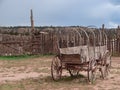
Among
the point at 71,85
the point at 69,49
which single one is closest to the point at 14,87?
the point at 71,85

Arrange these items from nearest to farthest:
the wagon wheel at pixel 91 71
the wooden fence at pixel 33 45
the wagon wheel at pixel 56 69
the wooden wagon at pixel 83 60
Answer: the wooden wagon at pixel 83 60
the wagon wheel at pixel 91 71
the wagon wheel at pixel 56 69
the wooden fence at pixel 33 45

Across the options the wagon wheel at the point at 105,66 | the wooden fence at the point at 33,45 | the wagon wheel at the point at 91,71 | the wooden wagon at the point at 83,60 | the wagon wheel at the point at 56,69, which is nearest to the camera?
the wooden wagon at the point at 83,60

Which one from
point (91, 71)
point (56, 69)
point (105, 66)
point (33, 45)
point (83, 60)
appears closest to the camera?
point (83, 60)

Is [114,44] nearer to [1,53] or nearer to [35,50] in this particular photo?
[35,50]

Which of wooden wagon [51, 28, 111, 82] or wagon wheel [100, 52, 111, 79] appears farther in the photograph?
wagon wheel [100, 52, 111, 79]

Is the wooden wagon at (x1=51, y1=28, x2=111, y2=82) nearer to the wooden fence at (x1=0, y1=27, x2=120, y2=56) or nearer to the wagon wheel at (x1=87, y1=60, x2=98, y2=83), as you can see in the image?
the wagon wheel at (x1=87, y1=60, x2=98, y2=83)

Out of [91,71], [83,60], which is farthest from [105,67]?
[83,60]

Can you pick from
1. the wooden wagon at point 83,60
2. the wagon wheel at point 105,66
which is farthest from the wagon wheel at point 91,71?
the wagon wheel at point 105,66

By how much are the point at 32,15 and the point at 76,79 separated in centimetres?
1638

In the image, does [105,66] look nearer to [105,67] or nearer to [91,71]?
[105,67]

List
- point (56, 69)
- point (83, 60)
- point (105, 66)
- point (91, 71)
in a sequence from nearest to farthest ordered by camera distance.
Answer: point (83, 60)
point (91, 71)
point (56, 69)
point (105, 66)

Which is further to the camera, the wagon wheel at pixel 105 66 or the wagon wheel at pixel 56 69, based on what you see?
the wagon wheel at pixel 105 66

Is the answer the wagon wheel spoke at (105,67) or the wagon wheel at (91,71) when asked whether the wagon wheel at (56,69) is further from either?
the wagon wheel spoke at (105,67)

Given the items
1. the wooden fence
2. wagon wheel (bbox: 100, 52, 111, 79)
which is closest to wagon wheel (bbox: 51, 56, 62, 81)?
wagon wheel (bbox: 100, 52, 111, 79)
